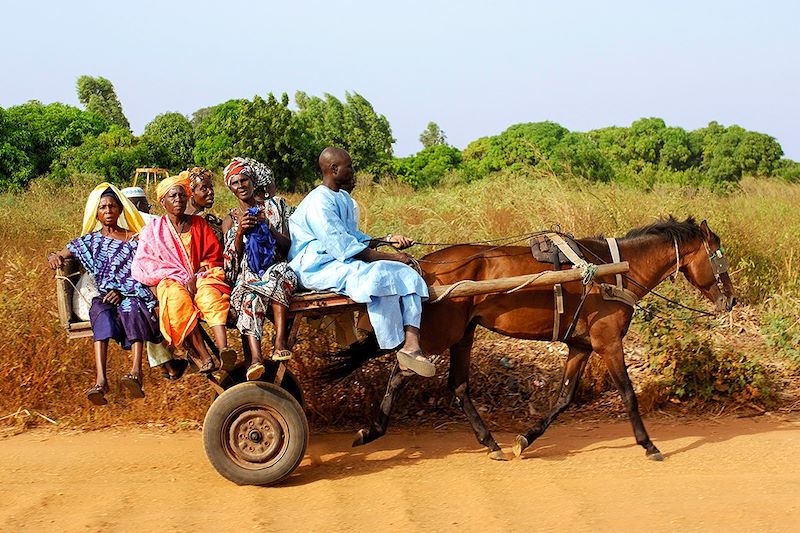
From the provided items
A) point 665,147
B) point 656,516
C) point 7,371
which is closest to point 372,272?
point 656,516

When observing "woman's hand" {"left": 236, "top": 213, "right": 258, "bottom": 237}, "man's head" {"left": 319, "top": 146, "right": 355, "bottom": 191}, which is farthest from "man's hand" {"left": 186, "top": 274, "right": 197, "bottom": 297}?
"man's head" {"left": 319, "top": 146, "right": 355, "bottom": 191}

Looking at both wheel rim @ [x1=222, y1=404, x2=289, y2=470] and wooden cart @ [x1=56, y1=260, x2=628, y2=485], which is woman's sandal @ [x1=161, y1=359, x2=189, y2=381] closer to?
wooden cart @ [x1=56, y1=260, x2=628, y2=485]

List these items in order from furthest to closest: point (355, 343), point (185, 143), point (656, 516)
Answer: point (185, 143), point (355, 343), point (656, 516)

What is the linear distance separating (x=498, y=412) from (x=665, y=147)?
88.0 feet

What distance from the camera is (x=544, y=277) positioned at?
19.2ft

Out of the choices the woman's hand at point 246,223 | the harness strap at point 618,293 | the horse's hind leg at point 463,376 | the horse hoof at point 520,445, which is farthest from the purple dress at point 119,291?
the harness strap at point 618,293

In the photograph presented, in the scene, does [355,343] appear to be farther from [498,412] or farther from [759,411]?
[759,411]

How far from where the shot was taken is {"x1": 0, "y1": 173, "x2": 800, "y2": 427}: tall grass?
7121mm

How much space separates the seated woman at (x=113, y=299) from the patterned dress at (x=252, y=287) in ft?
1.91

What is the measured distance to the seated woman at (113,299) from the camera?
5418 millimetres

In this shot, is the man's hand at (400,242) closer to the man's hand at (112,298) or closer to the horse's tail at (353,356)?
the horse's tail at (353,356)

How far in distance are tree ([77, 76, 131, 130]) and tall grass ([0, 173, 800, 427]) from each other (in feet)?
61.8

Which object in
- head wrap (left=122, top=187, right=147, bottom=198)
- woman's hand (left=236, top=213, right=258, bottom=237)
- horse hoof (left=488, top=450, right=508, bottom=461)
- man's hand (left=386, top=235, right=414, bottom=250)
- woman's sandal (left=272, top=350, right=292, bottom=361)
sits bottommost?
horse hoof (left=488, top=450, right=508, bottom=461)

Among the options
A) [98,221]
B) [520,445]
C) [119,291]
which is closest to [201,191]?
[119,291]
